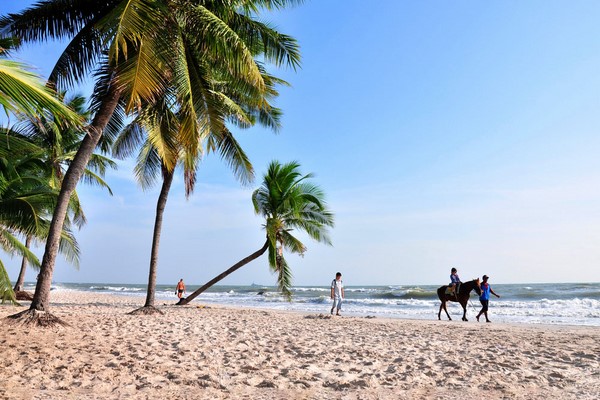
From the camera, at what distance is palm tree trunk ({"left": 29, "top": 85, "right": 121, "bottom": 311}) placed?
24.9 ft

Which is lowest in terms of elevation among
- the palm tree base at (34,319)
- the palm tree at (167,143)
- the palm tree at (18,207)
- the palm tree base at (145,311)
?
the palm tree base at (145,311)

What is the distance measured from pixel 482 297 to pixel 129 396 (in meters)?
12.6

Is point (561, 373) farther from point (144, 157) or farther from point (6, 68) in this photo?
point (144, 157)

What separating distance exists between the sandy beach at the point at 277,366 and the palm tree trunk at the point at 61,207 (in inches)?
32.1

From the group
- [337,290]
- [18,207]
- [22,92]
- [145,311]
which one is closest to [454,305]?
[337,290]

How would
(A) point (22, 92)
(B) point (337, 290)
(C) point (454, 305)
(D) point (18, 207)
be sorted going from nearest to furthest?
(A) point (22, 92) → (D) point (18, 207) → (B) point (337, 290) → (C) point (454, 305)

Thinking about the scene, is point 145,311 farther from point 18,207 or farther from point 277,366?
point 277,366

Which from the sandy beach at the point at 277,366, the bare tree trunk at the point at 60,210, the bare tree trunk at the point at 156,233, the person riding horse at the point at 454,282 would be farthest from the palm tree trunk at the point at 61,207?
the person riding horse at the point at 454,282

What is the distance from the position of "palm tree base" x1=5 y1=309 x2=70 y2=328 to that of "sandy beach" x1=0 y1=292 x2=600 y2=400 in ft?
0.63

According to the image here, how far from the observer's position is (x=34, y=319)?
283 inches

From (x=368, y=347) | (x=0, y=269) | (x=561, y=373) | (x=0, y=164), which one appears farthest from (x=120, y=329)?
(x=561, y=373)

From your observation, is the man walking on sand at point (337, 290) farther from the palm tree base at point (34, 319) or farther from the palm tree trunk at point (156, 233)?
the palm tree base at point (34, 319)

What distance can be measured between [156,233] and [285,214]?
4.66m

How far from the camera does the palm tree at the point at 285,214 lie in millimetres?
15195
